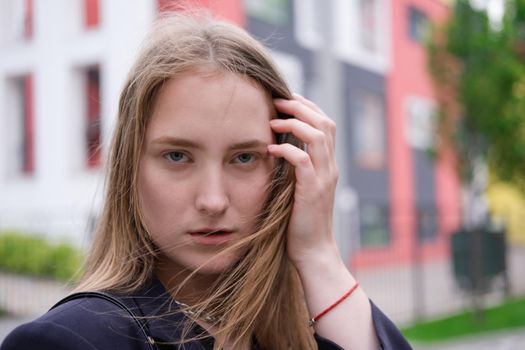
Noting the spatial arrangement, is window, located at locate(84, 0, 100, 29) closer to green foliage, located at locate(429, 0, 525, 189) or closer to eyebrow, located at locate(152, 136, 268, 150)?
green foliage, located at locate(429, 0, 525, 189)

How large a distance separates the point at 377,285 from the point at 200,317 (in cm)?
1122

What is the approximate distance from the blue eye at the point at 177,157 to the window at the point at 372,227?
58.0 feet

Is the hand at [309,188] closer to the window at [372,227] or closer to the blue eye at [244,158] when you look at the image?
the blue eye at [244,158]

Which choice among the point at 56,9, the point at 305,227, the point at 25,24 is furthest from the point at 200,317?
the point at 25,24

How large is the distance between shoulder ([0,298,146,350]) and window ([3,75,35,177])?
1487 cm

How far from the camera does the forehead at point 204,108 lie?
1.40 metres

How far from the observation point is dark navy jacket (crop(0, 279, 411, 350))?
46.1 inches

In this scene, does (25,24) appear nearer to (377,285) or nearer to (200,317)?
(377,285)

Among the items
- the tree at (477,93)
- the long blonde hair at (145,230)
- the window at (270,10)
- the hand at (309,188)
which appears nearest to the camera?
the long blonde hair at (145,230)

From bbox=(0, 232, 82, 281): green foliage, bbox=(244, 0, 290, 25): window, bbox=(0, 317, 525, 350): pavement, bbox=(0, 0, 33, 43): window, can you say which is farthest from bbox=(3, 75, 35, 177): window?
bbox=(0, 317, 525, 350): pavement

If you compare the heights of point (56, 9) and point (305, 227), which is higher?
point (56, 9)

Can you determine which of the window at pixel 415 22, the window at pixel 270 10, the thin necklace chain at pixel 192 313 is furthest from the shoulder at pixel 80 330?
the window at pixel 415 22

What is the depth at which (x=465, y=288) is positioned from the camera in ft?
36.9

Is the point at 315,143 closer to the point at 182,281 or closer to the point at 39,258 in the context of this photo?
the point at 182,281
